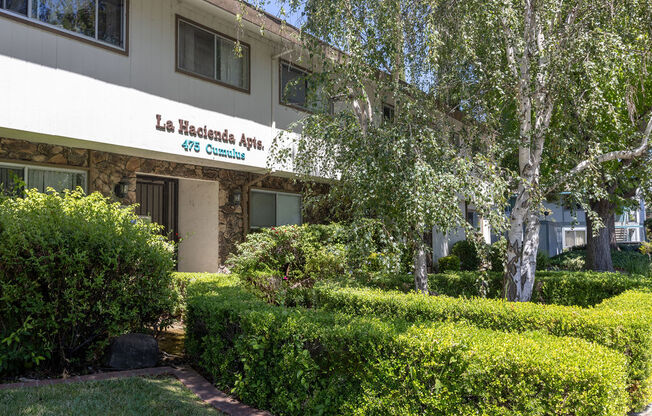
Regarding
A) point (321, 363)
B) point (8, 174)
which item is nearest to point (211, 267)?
point (8, 174)

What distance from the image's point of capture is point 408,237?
7.05m

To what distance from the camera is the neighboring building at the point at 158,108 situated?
7.14 m

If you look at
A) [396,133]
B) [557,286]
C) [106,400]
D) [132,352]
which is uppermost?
[396,133]

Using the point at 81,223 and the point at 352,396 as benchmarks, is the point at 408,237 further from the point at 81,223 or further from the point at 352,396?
the point at 81,223

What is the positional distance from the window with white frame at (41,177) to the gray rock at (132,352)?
387cm

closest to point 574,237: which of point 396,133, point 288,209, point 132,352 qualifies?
point 288,209

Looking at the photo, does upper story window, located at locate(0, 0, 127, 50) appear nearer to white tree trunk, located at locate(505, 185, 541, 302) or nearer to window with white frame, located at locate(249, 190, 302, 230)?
window with white frame, located at locate(249, 190, 302, 230)

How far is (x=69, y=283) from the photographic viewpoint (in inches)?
190

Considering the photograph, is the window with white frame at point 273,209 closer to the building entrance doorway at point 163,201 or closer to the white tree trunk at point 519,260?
the building entrance doorway at point 163,201

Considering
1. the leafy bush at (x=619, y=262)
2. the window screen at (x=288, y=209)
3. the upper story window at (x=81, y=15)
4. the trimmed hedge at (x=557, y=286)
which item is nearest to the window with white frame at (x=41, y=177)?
the upper story window at (x=81, y=15)

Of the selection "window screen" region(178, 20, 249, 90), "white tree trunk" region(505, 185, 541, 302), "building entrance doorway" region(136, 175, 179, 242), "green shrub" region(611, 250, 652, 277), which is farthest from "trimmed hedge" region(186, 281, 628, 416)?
"green shrub" region(611, 250, 652, 277)

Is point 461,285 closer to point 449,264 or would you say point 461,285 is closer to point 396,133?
point 396,133

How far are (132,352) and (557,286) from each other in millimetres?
7543

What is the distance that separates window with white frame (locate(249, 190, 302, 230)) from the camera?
40.6 ft
